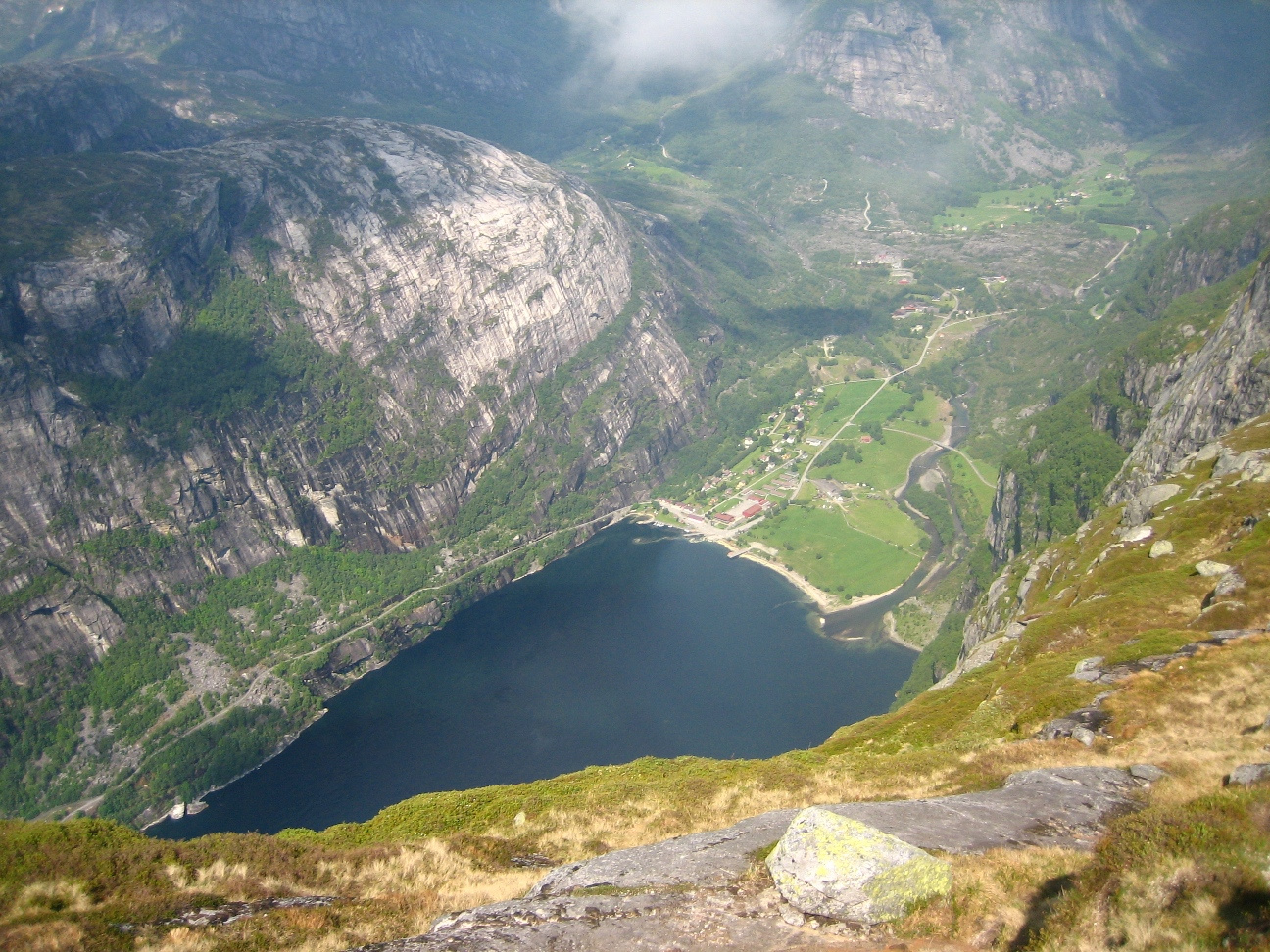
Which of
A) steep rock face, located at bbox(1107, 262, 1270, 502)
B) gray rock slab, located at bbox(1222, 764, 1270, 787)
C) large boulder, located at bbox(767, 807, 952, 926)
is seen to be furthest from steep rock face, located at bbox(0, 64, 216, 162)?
gray rock slab, located at bbox(1222, 764, 1270, 787)

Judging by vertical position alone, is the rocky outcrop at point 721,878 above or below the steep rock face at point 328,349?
below

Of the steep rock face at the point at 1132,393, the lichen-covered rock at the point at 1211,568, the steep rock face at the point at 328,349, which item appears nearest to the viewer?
the lichen-covered rock at the point at 1211,568

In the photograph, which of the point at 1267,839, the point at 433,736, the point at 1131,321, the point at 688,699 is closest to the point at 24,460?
the point at 433,736

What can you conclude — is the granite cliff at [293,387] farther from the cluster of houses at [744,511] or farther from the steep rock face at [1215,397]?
the steep rock face at [1215,397]

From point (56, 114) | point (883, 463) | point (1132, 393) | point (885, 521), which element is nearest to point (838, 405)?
point (883, 463)

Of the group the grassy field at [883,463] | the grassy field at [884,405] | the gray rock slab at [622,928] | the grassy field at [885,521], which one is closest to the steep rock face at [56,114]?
the grassy field at [884,405]

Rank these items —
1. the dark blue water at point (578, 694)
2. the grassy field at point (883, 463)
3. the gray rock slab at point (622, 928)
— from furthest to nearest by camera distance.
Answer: the grassy field at point (883, 463)
the dark blue water at point (578, 694)
the gray rock slab at point (622, 928)

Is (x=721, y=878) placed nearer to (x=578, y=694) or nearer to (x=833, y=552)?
(x=578, y=694)

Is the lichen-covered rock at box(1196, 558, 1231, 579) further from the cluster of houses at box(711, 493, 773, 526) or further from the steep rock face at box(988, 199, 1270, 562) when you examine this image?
the cluster of houses at box(711, 493, 773, 526)
